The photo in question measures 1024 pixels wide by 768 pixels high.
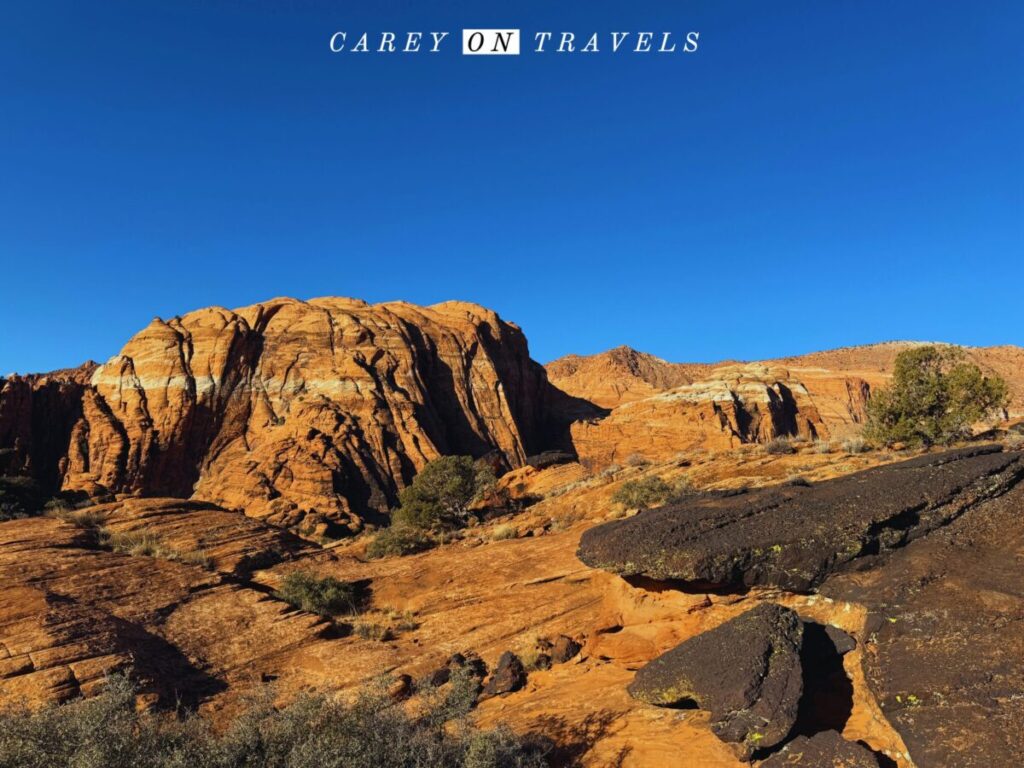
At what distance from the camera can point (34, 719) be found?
631cm

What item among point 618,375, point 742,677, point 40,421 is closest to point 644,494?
point 742,677

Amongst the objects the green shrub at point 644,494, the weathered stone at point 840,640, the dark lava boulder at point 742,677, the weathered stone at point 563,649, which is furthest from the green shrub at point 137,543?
the weathered stone at point 840,640

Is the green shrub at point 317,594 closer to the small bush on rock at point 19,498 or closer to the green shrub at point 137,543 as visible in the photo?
the green shrub at point 137,543

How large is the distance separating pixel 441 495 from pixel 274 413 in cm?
3253

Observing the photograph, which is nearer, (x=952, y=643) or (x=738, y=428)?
(x=952, y=643)

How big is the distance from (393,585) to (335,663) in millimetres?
4459

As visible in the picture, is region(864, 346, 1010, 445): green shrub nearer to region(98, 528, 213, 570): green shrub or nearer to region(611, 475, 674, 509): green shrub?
region(611, 475, 674, 509): green shrub

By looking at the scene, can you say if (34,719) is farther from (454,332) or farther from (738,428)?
(454,332)

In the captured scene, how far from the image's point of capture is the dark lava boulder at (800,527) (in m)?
9.41

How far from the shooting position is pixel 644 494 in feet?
64.3

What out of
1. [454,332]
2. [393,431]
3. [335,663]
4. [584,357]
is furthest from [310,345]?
[584,357]

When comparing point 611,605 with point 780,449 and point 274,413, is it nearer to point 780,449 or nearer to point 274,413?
point 780,449

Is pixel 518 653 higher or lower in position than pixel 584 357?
Result: lower

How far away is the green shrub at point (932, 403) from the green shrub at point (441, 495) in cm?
1796
